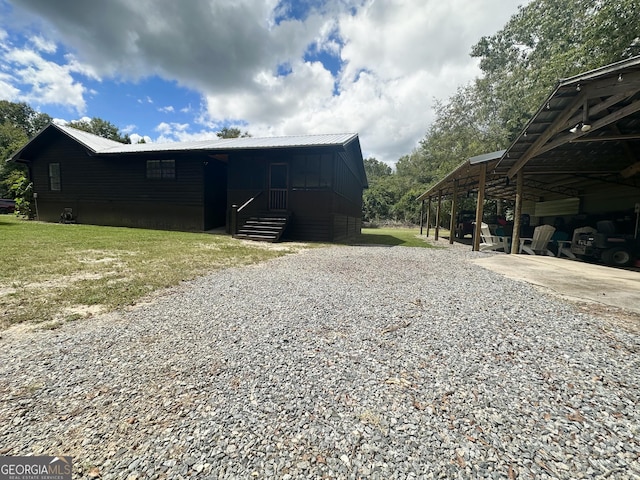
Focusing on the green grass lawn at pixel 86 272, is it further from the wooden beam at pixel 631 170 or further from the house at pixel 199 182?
the wooden beam at pixel 631 170

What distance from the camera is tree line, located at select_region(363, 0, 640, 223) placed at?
1010cm

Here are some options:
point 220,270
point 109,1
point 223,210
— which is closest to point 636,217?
point 220,270

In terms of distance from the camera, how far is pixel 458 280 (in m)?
4.65

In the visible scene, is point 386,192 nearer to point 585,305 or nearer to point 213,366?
point 585,305

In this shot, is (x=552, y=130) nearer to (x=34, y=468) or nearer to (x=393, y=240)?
(x=393, y=240)

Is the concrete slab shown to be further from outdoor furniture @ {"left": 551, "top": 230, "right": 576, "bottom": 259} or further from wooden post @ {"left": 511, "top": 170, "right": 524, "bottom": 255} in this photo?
outdoor furniture @ {"left": 551, "top": 230, "right": 576, "bottom": 259}

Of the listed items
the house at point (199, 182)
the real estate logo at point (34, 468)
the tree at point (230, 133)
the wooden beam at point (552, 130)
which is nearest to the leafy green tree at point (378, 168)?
the tree at point (230, 133)

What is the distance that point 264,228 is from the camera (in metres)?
10.4

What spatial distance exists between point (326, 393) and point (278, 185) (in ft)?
36.6

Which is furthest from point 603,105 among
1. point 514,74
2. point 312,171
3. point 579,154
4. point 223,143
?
point 514,74

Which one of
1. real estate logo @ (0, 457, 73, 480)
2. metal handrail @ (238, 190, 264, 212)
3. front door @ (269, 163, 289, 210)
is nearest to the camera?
real estate logo @ (0, 457, 73, 480)

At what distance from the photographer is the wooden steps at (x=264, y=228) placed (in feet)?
32.6

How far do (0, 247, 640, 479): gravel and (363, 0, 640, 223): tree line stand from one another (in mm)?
13294

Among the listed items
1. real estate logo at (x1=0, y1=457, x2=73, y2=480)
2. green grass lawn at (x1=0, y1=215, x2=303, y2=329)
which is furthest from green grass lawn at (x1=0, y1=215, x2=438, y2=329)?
real estate logo at (x1=0, y1=457, x2=73, y2=480)
